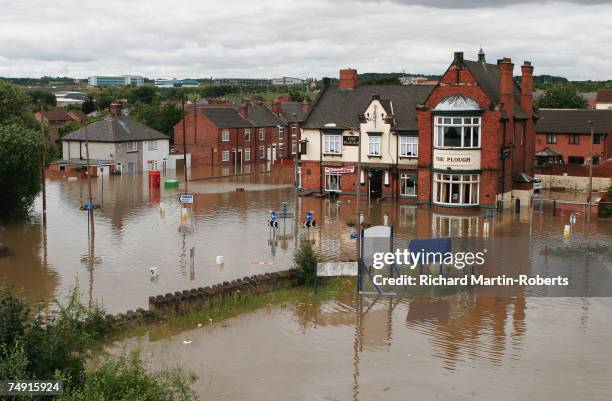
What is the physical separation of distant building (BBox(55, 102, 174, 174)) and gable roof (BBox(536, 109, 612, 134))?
115 ft

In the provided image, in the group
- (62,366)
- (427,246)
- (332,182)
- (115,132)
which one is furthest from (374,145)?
(62,366)

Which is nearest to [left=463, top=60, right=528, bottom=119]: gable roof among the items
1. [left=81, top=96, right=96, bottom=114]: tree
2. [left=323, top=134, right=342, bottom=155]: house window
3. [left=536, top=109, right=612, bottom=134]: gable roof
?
[left=323, top=134, right=342, bottom=155]: house window

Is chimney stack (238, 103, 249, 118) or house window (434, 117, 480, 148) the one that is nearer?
house window (434, 117, 480, 148)

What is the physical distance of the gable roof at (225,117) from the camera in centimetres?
7594

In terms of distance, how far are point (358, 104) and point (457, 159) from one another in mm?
9939

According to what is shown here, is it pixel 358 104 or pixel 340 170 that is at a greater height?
pixel 358 104

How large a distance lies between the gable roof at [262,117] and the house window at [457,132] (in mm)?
38216

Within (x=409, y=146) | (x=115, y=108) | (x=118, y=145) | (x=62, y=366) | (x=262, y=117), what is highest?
(x=115, y=108)

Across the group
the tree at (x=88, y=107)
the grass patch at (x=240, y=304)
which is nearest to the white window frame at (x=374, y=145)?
the grass patch at (x=240, y=304)

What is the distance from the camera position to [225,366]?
63.0 ft

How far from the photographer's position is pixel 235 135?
7750 centimetres

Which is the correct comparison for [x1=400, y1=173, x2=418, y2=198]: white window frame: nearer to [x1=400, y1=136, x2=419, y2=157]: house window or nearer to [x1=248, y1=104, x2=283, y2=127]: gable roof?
[x1=400, y1=136, x2=419, y2=157]: house window

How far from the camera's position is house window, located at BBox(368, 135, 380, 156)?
163ft

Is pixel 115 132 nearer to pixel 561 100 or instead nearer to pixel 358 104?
pixel 358 104
